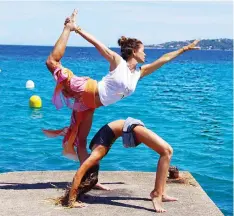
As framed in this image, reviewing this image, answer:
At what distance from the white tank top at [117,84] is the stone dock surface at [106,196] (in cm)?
115

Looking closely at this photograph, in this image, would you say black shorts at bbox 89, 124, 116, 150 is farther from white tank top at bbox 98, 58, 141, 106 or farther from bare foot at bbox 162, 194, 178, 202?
bare foot at bbox 162, 194, 178, 202

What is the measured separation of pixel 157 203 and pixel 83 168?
0.88 m

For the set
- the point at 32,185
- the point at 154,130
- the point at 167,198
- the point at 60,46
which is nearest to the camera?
the point at 60,46

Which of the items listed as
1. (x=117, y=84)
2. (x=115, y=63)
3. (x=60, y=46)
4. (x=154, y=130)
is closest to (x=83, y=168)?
(x=117, y=84)

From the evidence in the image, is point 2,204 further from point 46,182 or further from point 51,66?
point 51,66

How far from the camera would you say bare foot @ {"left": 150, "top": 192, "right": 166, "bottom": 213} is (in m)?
5.95

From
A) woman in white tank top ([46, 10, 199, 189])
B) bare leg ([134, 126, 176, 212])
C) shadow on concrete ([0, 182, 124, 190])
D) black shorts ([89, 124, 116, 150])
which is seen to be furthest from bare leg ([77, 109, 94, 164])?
bare leg ([134, 126, 176, 212])

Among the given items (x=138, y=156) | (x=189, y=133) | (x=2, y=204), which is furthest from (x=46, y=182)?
(x=189, y=133)

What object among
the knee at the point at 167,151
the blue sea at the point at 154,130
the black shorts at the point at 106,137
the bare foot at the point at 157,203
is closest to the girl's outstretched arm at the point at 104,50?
the black shorts at the point at 106,137

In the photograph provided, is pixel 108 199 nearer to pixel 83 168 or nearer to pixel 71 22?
pixel 83 168

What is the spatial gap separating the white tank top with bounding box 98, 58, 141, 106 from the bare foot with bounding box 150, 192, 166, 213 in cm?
114

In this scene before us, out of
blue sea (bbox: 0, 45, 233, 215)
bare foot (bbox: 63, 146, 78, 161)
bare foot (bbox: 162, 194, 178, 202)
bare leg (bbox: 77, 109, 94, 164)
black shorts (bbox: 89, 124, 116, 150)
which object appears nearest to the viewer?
black shorts (bbox: 89, 124, 116, 150)

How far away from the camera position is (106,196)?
21.4ft

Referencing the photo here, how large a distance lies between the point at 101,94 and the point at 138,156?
6847mm
